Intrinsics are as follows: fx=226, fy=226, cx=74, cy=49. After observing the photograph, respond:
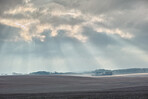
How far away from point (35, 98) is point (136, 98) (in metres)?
20.5

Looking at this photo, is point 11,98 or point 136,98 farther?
point 11,98

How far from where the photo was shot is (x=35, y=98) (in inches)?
1857

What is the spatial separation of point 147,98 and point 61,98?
17.1m

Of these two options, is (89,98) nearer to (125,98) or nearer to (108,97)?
(108,97)

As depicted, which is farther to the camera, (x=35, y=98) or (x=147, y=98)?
(x=35, y=98)

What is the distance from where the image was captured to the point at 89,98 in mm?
45938

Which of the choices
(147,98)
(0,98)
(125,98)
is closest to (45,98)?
(0,98)

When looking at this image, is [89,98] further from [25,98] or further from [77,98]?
[25,98]

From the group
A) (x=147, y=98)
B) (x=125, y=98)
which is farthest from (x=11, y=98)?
(x=147, y=98)

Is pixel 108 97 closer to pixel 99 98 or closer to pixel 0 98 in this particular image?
pixel 99 98

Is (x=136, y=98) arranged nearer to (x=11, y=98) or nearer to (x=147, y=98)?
(x=147, y=98)

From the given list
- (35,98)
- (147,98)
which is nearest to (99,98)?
(147,98)

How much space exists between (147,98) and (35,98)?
73.8ft

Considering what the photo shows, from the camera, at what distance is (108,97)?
4644 cm
